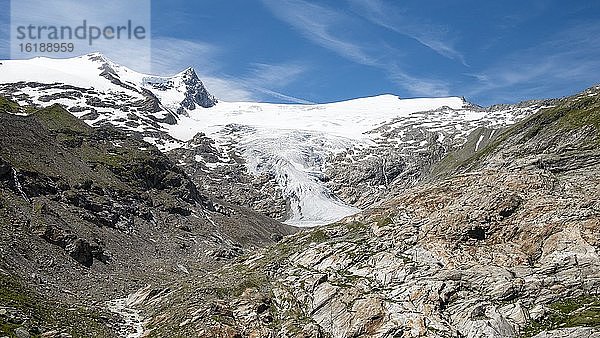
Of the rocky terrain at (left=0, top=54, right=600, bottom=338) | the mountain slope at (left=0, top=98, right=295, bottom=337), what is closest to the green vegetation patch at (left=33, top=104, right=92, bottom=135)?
the mountain slope at (left=0, top=98, right=295, bottom=337)

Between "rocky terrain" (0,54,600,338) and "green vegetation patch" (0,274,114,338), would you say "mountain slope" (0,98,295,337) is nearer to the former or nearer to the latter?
"green vegetation patch" (0,274,114,338)

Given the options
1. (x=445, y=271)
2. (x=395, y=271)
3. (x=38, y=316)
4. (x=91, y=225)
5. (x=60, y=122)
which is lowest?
(x=91, y=225)

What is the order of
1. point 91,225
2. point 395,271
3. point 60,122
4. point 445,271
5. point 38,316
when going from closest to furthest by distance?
point 445,271 → point 38,316 → point 395,271 → point 91,225 → point 60,122

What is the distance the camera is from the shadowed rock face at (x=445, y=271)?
107 feet

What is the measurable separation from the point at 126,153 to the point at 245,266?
318 ft

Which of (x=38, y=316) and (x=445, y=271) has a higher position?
(x=445, y=271)

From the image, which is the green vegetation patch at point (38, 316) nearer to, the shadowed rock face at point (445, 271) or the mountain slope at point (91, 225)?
the mountain slope at point (91, 225)

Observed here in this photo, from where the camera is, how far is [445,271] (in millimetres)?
37750

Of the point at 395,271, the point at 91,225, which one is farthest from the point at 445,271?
the point at 91,225

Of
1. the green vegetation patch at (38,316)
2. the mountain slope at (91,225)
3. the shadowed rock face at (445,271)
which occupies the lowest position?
the mountain slope at (91,225)

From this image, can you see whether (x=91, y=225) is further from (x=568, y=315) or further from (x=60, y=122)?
(x=568, y=315)

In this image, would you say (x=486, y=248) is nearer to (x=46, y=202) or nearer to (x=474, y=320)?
(x=474, y=320)

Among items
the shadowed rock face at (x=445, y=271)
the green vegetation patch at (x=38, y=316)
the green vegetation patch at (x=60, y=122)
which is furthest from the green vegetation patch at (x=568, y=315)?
the green vegetation patch at (x=60, y=122)

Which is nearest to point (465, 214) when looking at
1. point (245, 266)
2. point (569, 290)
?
point (569, 290)
